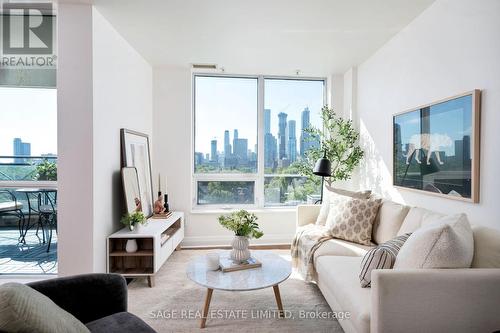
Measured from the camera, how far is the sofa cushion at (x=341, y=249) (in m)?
2.49

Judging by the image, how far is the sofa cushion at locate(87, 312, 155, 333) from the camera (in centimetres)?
137

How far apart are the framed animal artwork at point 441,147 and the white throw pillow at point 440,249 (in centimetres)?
56

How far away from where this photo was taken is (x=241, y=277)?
6.77 feet

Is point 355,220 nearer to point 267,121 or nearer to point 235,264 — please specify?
point 235,264

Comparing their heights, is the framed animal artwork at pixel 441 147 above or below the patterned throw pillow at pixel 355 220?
above

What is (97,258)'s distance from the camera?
2510mm

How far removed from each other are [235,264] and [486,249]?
5.41 feet

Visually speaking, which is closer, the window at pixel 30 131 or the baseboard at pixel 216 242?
the window at pixel 30 131

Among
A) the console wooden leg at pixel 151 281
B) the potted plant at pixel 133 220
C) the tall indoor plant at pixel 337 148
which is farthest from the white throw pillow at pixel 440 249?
the potted plant at pixel 133 220

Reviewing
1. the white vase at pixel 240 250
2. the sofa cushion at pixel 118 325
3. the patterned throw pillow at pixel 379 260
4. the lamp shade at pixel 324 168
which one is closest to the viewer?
the sofa cushion at pixel 118 325

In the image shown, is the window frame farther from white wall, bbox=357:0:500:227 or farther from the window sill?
white wall, bbox=357:0:500:227

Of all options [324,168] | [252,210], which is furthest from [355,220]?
[252,210]

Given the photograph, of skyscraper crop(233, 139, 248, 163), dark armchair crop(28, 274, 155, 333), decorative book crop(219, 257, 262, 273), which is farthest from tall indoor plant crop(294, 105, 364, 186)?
dark armchair crop(28, 274, 155, 333)

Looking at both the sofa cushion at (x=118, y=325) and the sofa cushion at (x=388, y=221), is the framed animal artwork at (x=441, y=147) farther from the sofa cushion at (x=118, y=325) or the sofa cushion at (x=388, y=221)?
the sofa cushion at (x=118, y=325)
